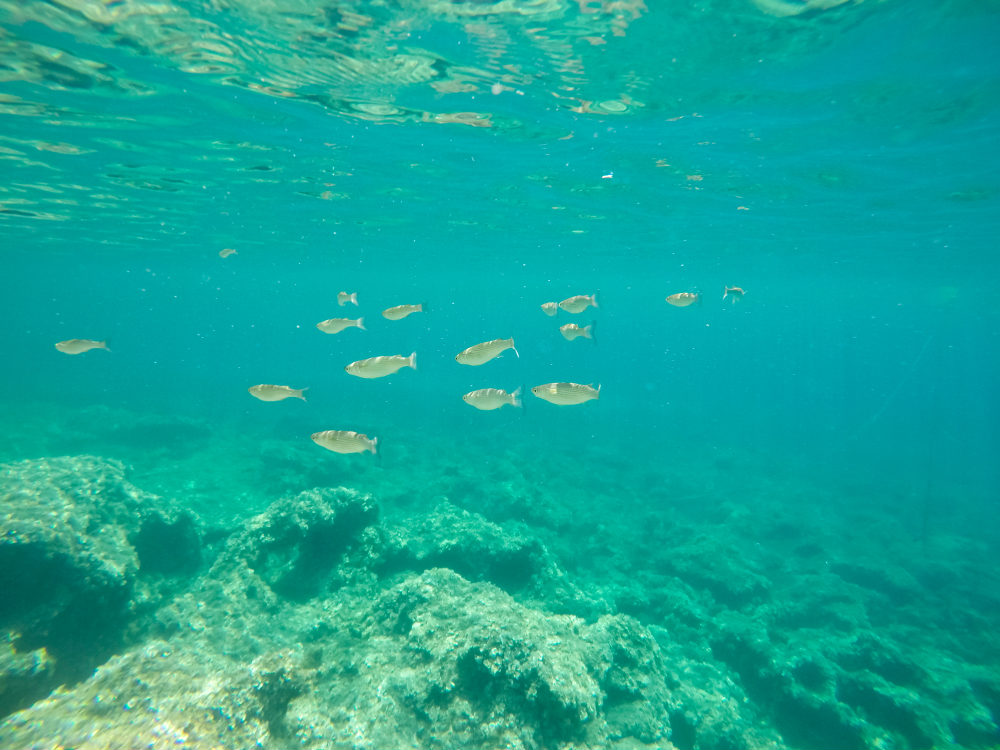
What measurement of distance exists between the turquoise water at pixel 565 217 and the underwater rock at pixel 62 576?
10 cm

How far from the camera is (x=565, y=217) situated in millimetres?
26062

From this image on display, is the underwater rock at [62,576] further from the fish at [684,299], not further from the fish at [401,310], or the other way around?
the fish at [684,299]

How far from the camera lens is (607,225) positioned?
27.6 meters

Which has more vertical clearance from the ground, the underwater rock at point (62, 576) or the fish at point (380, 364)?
the fish at point (380, 364)

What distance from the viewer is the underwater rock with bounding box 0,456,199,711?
6.30 meters

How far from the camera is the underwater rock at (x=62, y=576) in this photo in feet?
20.7

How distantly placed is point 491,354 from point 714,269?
40.8m

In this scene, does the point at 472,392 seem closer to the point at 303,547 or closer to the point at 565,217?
the point at 303,547

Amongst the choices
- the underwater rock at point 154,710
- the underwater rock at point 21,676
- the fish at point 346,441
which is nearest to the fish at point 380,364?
the fish at point 346,441

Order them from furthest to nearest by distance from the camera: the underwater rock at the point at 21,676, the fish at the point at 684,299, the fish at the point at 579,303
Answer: the fish at the point at 684,299
the fish at the point at 579,303
the underwater rock at the point at 21,676

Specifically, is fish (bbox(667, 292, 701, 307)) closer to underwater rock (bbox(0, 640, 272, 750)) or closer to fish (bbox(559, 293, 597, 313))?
fish (bbox(559, 293, 597, 313))

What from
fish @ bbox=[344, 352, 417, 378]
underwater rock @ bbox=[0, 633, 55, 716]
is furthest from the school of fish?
underwater rock @ bbox=[0, 633, 55, 716]

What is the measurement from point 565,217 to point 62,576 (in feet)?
80.3

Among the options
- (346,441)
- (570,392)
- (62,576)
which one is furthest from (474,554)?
(62,576)
